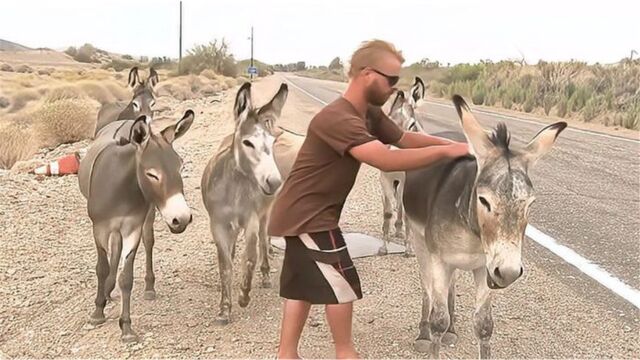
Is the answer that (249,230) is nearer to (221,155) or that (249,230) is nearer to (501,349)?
(221,155)

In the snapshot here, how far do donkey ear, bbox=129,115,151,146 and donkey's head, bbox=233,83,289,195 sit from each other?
2.56ft

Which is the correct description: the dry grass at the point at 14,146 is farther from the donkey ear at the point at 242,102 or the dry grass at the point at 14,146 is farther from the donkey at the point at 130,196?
the donkey ear at the point at 242,102

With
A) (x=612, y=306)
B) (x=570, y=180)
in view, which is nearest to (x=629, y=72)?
(x=570, y=180)

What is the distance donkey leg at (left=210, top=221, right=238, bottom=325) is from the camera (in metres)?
5.41

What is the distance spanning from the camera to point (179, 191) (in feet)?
15.4

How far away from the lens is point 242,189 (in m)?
5.53

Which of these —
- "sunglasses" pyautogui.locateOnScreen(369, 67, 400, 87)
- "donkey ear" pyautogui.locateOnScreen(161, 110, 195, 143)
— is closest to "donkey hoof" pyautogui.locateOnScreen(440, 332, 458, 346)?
"sunglasses" pyautogui.locateOnScreen(369, 67, 400, 87)

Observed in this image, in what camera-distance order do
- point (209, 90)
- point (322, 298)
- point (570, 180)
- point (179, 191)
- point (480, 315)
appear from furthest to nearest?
point (209, 90) < point (570, 180) < point (179, 191) < point (480, 315) < point (322, 298)

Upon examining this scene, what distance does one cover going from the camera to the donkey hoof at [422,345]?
486cm

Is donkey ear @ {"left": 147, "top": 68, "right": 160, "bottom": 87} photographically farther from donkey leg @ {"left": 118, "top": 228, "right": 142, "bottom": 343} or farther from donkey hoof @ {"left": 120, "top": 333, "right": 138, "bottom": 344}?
donkey hoof @ {"left": 120, "top": 333, "right": 138, "bottom": 344}

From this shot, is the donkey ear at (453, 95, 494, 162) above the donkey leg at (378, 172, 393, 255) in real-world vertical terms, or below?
above

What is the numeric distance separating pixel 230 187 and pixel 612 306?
3696 millimetres

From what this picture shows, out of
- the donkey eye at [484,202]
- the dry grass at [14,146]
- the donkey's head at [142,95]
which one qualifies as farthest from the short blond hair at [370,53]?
the dry grass at [14,146]

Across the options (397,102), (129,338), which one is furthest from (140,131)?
(397,102)
